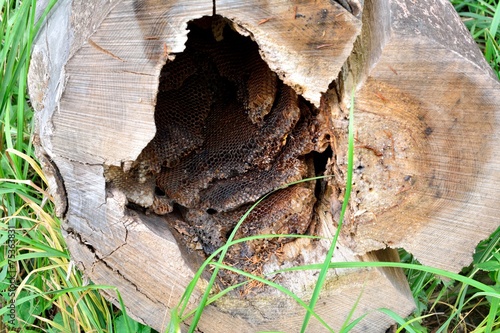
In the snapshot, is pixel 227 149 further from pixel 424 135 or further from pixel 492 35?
pixel 492 35

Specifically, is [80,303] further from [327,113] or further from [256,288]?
[327,113]

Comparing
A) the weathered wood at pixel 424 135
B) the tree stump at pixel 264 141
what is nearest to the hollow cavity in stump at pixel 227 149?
the tree stump at pixel 264 141

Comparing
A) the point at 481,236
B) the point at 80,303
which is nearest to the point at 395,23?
the point at 481,236

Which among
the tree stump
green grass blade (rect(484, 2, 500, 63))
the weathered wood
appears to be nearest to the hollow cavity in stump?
the tree stump

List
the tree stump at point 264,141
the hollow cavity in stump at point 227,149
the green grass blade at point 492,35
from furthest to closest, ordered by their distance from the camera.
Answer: the green grass blade at point 492,35 → the hollow cavity in stump at point 227,149 → the tree stump at point 264,141

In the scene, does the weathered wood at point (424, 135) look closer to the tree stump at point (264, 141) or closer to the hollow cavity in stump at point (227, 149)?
the tree stump at point (264, 141)

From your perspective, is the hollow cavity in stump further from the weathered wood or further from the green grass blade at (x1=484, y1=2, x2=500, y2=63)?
the green grass blade at (x1=484, y1=2, x2=500, y2=63)

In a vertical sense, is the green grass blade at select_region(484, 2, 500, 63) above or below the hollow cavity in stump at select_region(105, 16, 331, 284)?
above

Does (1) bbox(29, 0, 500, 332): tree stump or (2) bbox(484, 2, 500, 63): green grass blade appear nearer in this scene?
(1) bbox(29, 0, 500, 332): tree stump

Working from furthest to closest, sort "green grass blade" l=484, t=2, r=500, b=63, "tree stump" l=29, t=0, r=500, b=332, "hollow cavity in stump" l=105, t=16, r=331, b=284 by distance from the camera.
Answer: "green grass blade" l=484, t=2, r=500, b=63
"hollow cavity in stump" l=105, t=16, r=331, b=284
"tree stump" l=29, t=0, r=500, b=332
